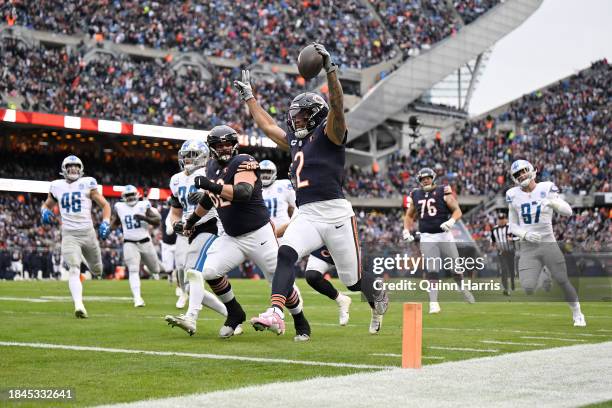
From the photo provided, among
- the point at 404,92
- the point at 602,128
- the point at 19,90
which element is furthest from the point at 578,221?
the point at 19,90

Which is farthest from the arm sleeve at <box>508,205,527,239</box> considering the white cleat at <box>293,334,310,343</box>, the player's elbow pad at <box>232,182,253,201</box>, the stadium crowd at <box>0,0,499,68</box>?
the stadium crowd at <box>0,0,499,68</box>

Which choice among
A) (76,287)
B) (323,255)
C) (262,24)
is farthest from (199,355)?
(262,24)

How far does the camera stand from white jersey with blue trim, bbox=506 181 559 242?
10898 mm

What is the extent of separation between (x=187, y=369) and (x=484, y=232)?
106ft

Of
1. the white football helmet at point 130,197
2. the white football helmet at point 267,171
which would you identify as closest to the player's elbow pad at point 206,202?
the white football helmet at point 267,171

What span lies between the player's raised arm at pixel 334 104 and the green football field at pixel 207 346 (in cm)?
171

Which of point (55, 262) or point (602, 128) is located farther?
point (602, 128)

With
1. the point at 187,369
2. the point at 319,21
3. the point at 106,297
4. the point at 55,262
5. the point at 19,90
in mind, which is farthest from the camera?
the point at 319,21

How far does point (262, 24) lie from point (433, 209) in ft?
111

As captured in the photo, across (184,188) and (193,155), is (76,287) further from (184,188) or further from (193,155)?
(193,155)

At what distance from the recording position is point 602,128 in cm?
4144

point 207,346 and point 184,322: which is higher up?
point 184,322

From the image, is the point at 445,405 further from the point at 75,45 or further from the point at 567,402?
the point at 75,45

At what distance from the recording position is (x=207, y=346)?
25.1 feet
